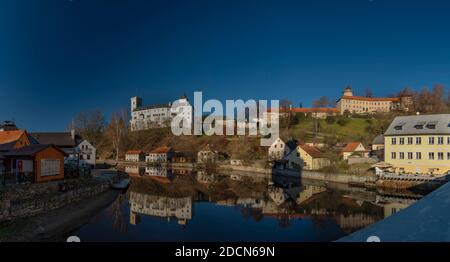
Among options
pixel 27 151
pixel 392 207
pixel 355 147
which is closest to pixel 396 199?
pixel 392 207

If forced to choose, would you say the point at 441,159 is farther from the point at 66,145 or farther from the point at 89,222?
the point at 66,145

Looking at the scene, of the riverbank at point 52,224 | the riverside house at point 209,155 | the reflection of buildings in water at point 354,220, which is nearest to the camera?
the riverbank at point 52,224

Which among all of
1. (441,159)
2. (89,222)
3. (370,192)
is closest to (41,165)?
(89,222)

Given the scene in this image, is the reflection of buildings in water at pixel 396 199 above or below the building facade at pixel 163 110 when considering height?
below

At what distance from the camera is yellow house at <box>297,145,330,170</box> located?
19.0 m

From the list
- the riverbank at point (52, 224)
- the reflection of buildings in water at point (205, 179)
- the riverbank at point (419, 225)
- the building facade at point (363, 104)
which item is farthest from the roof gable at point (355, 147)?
the riverbank at point (419, 225)

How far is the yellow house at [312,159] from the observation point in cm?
1900

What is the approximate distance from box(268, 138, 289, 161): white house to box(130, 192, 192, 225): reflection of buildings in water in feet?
41.2

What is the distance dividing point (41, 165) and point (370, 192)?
1224 centimetres

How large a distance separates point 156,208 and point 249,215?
2804 millimetres

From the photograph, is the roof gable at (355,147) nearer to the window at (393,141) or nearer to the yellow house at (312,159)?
the yellow house at (312,159)

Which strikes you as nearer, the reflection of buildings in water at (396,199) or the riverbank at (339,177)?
the reflection of buildings in water at (396,199)

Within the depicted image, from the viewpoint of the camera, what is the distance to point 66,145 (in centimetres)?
1697

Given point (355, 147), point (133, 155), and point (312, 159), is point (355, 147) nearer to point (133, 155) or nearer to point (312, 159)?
point (312, 159)
